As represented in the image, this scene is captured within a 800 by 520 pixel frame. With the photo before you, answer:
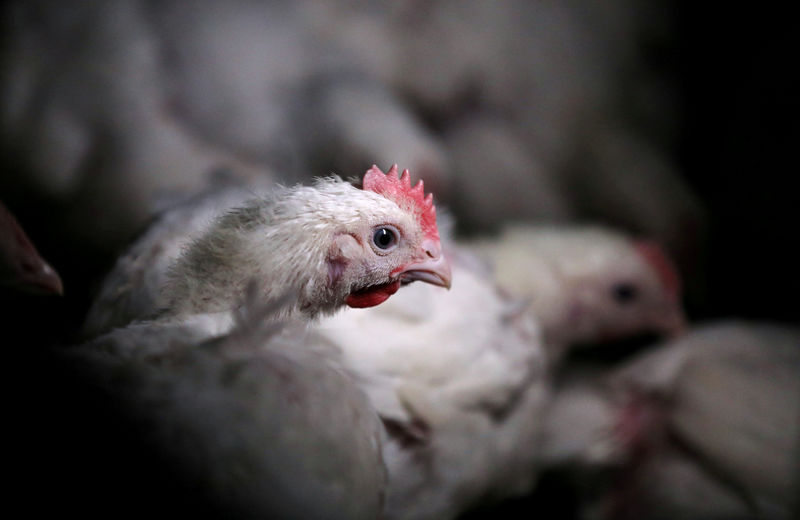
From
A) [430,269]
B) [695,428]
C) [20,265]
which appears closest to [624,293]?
[695,428]

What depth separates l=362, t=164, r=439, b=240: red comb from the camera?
74 cm

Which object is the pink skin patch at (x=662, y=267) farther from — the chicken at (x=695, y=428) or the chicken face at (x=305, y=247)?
the chicken face at (x=305, y=247)

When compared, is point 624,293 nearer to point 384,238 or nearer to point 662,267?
point 662,267

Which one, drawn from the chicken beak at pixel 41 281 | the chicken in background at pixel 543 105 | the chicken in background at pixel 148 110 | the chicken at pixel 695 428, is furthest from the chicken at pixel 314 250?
the chicken in background at pixel 543 105

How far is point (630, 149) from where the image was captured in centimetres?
206

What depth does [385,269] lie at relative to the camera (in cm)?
76

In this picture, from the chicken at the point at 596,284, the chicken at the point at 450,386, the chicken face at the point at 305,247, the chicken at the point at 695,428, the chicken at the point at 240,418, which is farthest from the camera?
the chicken at the point at 596,284

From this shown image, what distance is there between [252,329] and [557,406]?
1274 mm

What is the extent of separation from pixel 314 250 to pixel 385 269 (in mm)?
102

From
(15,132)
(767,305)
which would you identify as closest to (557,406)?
(767,305)

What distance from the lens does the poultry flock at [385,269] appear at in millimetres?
604

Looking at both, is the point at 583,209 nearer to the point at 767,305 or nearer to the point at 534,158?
the point at 534,158

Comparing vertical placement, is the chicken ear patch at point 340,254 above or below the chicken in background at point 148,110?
below

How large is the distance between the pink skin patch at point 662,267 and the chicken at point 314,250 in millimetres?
1240
